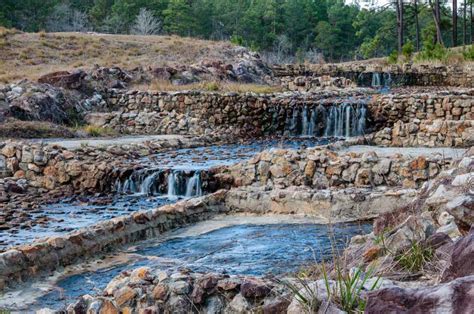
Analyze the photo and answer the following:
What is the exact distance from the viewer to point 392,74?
32.1m

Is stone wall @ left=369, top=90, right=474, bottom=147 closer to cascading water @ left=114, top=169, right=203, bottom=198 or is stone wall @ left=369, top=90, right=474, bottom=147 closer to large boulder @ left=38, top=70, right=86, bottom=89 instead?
cascading water @ left=114, top=169, right=203, bottom=198

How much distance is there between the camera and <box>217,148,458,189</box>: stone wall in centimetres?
1116

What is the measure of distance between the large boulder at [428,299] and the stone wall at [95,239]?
196 inches

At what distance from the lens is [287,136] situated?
21.5 meters

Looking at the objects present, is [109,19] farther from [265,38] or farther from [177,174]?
[177,174]

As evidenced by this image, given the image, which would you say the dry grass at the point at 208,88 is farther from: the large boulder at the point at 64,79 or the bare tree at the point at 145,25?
the bare tree at the point at 145,25

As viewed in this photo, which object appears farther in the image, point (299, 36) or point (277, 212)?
point (299, 36)

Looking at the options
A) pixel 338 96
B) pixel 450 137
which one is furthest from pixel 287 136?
pixel 450 137

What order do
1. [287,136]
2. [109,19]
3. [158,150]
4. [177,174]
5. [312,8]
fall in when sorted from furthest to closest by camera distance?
[312,8], [109,19], [287,136], [158,150], [177,174]

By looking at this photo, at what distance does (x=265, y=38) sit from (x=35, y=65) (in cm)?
3961

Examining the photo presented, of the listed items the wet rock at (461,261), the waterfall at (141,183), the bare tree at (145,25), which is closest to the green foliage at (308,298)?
the wet rock at (461,261)

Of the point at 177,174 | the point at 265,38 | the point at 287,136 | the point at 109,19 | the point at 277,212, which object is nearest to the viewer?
the point at 277,212

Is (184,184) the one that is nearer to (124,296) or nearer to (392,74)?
(124,296)

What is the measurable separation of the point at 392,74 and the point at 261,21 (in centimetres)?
3996
